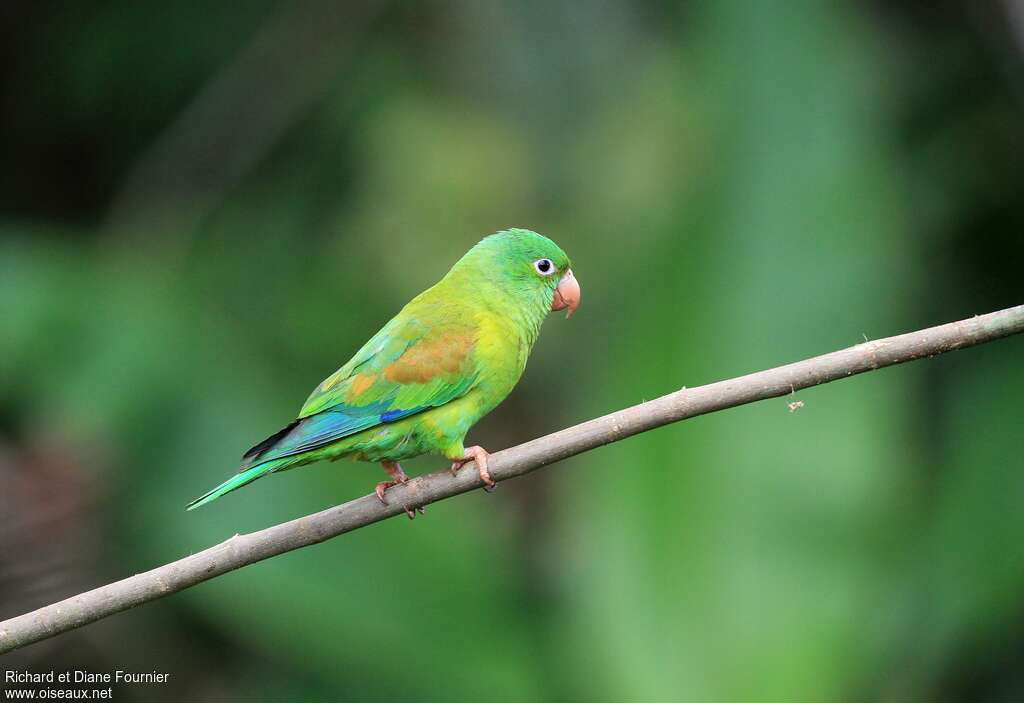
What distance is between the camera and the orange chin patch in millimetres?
3893

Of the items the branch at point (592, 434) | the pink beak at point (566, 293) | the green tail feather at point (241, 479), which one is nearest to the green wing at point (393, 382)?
the green tail feather at point (241, 479)

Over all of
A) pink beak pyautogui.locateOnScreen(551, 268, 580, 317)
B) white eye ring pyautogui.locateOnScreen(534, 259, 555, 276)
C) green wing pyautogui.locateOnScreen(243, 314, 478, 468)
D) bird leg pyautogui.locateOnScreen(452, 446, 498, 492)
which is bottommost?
bird leg pyautogui.locateOnScreen(452, 446, 498, 492)

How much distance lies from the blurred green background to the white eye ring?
2.29ft

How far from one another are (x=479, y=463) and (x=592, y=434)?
62 centimetres

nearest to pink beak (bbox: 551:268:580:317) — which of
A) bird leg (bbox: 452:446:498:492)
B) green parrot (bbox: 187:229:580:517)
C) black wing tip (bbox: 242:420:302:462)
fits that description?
green parrot (bbox: 187:229:580:517)

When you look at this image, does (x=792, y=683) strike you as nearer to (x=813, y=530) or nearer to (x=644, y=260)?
(x=813, y=530)

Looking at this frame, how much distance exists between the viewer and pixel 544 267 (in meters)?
4.36

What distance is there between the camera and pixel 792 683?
4414 mm

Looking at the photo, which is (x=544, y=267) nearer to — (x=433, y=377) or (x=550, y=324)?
(x=433, y=377)

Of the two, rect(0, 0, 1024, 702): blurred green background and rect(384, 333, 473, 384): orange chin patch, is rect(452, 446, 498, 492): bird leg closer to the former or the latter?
rect(384, 333, 473, 384): orange chin patch

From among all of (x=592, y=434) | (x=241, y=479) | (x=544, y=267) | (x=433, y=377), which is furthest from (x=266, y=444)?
(x=544, y=267)

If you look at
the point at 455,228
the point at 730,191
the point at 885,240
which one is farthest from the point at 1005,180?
the point at 455,228

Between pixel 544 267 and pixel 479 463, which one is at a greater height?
pixel 544 267

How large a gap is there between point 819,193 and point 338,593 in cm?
291
